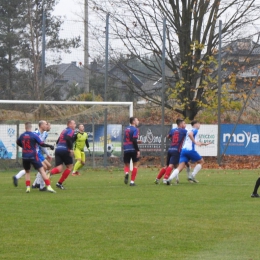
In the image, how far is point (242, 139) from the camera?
3053 centimetres

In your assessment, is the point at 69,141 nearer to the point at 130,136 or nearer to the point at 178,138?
the point at 130,136

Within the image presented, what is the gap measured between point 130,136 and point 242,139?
41.7 ft

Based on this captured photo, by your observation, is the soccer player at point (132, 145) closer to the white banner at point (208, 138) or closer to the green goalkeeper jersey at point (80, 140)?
the green goalkeeper jersey at point (80, 140)

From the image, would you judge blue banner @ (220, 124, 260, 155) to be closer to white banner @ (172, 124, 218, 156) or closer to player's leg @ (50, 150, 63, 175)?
white banner @ (172, 124, 218, 156)

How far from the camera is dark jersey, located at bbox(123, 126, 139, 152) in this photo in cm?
1886

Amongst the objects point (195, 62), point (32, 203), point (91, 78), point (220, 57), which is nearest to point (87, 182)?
point (32, 203)

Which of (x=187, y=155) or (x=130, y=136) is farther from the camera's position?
(x=187, y=155)

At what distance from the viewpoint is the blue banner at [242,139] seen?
3023 centimetres

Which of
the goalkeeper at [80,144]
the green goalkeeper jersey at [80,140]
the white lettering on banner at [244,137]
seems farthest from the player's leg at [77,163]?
the white lettering on banner at [244,137]

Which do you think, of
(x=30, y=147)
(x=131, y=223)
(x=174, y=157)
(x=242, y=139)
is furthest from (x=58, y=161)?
(x=242, y=139)

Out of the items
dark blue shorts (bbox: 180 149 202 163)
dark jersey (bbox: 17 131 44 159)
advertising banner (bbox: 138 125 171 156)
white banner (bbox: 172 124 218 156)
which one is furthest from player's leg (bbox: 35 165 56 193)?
white banner (bbox: 172 124 218 156)

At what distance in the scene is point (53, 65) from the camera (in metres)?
29.2

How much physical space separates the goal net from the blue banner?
4910 millimetres

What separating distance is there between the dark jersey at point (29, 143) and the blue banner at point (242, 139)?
15.0 meters
